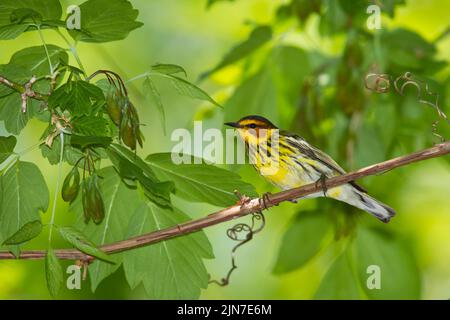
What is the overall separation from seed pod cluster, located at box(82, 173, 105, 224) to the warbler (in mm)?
1037

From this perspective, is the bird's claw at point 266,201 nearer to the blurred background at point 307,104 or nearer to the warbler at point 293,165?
the blurred background at point 307,104

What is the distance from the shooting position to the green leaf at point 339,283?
129 inches

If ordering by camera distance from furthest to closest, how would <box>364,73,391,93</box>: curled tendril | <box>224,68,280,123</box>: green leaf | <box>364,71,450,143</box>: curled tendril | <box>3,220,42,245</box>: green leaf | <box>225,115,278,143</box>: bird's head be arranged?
1. <box>224,68,280,123</box>: green leaf
2. <box>225,115,278,143</box>: bird's head
3. <box>364,73,391,93</box>: curled tendril
4. <box>364,71,450,143</box>: curled tendril
5. <box>3,220,42,245</box>: green leaf

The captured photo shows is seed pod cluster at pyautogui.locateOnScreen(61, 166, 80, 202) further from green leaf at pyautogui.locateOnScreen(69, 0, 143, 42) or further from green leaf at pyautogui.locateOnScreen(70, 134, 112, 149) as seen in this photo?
green leaf at pyautogui.locateOnScreen(69, 0, 143, 42)

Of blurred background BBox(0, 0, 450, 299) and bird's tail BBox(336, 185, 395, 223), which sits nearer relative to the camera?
bird's tail BBox(336, 185, 395, 223)

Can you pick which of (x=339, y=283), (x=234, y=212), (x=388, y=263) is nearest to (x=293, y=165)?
(x=339, y=283)

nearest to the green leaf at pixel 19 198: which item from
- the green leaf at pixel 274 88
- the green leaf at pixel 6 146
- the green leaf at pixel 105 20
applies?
the green leaf at pixel 6 146

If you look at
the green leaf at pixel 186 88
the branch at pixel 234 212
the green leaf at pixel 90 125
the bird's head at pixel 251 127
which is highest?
the bird's head at pixel 251 127

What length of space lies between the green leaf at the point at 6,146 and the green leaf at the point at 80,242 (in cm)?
32

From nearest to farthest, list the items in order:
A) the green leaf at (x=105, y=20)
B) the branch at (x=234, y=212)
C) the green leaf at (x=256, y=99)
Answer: the branch at (x=234, y=212)
the green leaf at (x=105, y=20)
the green leaf at (x=256, y=99)

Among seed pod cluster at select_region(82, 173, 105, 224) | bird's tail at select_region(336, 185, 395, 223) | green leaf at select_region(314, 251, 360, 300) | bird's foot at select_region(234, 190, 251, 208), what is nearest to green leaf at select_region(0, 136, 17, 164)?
seed pod cluster at select_region(82, 173, 105, 224)

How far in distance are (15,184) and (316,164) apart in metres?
1.38

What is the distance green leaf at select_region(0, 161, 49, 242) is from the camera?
6.54ft
